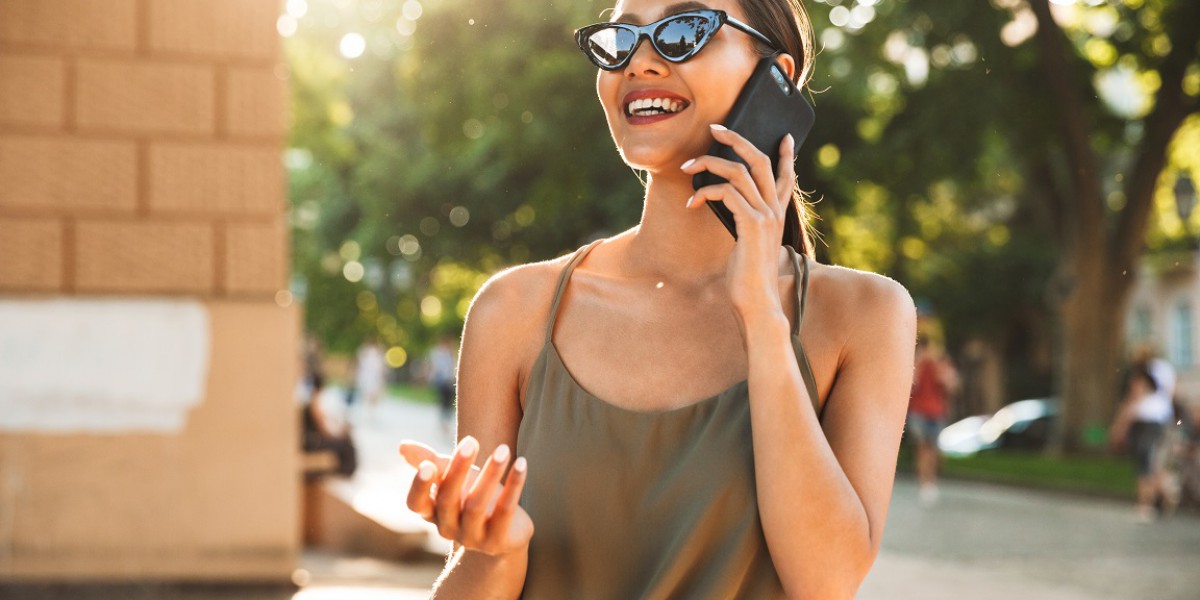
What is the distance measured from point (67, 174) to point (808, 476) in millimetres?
7517

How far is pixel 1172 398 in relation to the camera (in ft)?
51.3

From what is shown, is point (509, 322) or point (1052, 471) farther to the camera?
point (1052, 471)

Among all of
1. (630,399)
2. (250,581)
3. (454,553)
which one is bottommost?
(250,581)

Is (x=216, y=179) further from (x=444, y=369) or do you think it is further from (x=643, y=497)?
(x=444, y=369)

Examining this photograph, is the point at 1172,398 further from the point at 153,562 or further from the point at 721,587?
the point at 721,587

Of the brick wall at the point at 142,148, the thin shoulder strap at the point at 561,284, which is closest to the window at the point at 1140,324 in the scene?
the brick wall at the point at 142,148

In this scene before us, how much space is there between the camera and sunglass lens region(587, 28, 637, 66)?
6.77 feet

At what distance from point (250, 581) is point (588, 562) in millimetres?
7017

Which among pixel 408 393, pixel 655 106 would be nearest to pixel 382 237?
pixel 408 393

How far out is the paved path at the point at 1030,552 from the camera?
10.4 m

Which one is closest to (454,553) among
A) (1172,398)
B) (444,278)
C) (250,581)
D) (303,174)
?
(250,581)

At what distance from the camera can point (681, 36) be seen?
2018 mm

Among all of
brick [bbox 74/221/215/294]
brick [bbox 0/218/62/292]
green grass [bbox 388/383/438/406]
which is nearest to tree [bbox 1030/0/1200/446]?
brick [bbox 74/221/215/294]

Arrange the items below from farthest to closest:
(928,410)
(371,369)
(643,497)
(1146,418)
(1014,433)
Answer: (371,369), (1014,433), (928,410), (1146,418), (643,497)
